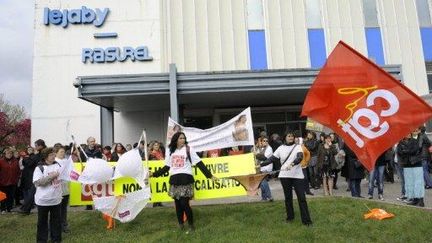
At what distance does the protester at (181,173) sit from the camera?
815 centimetres

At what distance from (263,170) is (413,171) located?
11.4 feet

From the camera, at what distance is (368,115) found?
7539 millimetres

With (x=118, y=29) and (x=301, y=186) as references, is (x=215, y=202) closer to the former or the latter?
(x=301, y=186)

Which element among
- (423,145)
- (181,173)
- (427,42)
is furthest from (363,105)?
(427,42)

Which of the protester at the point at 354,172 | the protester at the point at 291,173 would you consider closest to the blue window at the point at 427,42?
the protester at the point at 354,172

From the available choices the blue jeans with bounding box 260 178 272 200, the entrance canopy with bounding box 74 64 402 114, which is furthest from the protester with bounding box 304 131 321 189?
the entrance canopy with bounding box 74 64 402 114

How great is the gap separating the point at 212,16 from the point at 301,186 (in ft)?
50.3

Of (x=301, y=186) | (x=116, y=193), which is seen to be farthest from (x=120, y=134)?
(x=301, y=186)

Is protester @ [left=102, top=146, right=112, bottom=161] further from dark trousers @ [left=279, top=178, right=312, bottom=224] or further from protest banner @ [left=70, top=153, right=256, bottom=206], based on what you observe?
dark trousers @ [left=279, top=178, right=312, bottom=224]

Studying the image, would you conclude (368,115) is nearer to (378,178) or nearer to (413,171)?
(413,171)

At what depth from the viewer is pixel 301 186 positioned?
8.36 m

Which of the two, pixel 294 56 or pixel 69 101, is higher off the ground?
pixel 294 56

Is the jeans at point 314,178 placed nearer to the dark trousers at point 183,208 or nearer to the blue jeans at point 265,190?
the blue jeans at point 265,190

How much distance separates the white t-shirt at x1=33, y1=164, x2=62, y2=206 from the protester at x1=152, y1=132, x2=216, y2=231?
1873mm
